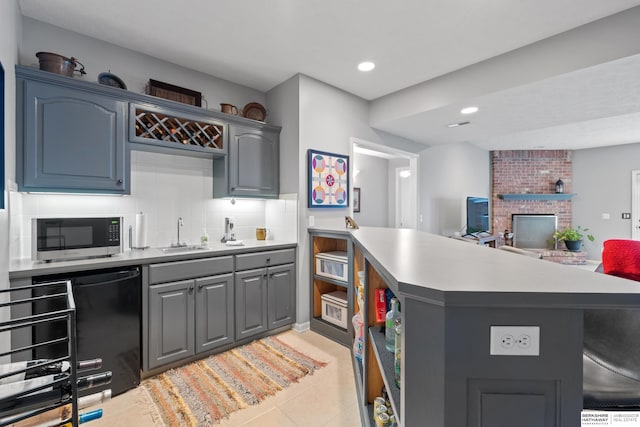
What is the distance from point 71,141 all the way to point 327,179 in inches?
87.1

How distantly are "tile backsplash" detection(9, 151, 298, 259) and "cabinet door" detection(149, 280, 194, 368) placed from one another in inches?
26.6

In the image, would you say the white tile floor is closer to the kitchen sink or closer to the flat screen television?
the kitchen sink

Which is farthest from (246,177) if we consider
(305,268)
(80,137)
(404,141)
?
(404,141)

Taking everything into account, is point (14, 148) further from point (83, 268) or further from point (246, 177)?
point (246, 177)

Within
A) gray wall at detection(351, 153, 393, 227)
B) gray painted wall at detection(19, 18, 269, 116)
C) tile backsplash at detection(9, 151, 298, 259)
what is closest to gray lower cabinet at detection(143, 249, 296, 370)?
tile backsplash at detection(9, 151, 298, 259)

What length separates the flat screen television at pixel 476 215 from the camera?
5.77 m

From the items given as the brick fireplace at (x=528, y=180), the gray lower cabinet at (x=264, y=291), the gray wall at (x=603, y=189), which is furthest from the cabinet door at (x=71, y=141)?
the gray wall at (x=603, y=189)

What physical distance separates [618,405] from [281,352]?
2201 millimetres

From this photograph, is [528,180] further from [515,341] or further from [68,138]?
[68,138]

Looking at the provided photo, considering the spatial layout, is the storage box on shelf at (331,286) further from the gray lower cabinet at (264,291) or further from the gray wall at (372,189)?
the gray wall at (372,189)

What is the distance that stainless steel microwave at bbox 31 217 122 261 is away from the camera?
1.83 meters

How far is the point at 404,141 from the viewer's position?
4.46 metres

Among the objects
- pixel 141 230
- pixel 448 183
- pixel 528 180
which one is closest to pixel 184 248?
pixel 141 230

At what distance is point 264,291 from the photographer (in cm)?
276
